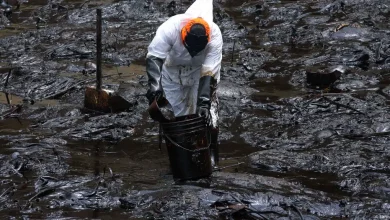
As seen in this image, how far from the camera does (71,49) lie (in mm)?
12898

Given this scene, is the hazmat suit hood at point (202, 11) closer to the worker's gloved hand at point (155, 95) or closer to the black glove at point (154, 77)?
the black glove at point (154, 77)

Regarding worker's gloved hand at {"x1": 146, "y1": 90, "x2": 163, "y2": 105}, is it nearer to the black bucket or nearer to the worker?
the worker

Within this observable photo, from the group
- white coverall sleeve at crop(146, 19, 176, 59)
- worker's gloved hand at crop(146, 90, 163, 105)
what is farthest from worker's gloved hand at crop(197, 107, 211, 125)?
white coverall sleeve at crop(146, 19, 176, 59)

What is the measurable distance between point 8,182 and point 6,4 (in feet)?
32.1

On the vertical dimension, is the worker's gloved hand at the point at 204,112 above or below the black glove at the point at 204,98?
below

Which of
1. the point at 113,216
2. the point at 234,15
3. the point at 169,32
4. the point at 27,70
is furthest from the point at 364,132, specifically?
the point at 234,15

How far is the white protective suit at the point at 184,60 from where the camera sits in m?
7.23

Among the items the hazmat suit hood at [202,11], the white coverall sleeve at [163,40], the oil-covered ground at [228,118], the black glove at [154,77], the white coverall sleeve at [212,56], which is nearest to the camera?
the oil-covered ground at [228,118]

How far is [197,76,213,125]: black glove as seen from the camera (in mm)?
7070

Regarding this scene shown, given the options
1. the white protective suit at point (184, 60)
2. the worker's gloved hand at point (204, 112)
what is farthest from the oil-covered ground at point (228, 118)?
the white protective suit at point (184, 60)

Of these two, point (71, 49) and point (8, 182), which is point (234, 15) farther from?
point (8, 182)

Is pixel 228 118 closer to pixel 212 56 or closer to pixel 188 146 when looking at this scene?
pixel 212 56

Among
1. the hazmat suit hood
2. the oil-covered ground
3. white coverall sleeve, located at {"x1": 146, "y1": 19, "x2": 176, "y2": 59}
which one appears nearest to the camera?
the oil-covered ground

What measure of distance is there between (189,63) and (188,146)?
3.04ft
